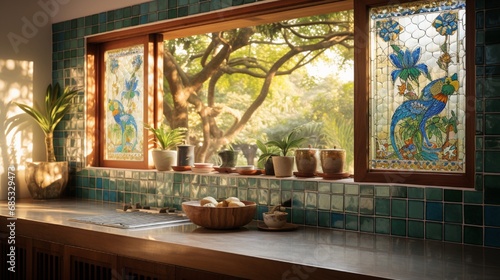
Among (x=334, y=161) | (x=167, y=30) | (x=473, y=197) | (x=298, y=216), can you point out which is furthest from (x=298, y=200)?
(x=167, y=30)

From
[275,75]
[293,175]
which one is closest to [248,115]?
[275,75]

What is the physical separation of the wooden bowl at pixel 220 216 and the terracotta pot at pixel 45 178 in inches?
74.7

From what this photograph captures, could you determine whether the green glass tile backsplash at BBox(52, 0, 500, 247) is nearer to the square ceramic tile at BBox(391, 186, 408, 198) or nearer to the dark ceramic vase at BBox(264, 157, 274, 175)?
the square ceramic tile at BBox(391, 186, 408, 198)

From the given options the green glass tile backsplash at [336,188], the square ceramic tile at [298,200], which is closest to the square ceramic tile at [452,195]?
the green glass tile backsplash at [336,188]

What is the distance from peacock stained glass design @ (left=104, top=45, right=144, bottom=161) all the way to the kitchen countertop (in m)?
1.12

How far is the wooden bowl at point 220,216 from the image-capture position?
3.20 metres

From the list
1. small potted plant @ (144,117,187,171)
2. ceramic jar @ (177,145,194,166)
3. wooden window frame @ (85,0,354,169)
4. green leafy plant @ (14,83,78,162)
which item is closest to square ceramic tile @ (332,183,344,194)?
wooden window frame @ (85,0,354,169)

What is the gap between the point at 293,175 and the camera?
366cm

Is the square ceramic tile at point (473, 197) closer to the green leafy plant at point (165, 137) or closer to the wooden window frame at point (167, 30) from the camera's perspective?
the wooden window frame at point (167, 30)

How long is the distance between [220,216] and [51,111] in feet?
7.77

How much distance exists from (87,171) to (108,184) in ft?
1.01

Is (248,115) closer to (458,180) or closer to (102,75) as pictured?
(102,75)

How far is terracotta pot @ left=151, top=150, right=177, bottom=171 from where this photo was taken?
430 centimetres

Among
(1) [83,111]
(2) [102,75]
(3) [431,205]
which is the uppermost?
(2) [102,75]
